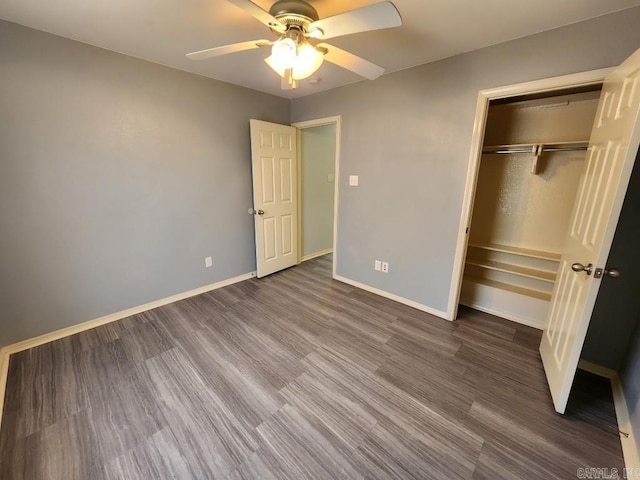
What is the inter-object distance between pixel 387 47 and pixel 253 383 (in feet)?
8.65

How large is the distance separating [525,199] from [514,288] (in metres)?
0.89

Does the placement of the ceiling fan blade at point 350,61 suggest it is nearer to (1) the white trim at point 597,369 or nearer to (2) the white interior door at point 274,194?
(2) the white interior door at point 274,194

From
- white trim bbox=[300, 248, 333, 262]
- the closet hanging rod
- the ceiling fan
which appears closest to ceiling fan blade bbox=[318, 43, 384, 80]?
the ceiling fan

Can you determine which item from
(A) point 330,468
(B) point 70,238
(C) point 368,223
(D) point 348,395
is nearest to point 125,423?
(A) point 330,468

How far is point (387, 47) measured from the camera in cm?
197

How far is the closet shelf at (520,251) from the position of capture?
7.83 feet

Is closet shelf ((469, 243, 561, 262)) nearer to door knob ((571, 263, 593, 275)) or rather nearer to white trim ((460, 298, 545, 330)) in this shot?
white trim ((460, 298, 545, 330))

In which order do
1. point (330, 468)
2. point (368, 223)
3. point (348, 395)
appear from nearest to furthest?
point (330, 468) < point (348, 395) < point (368, 223)

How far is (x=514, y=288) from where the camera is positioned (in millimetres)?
2541

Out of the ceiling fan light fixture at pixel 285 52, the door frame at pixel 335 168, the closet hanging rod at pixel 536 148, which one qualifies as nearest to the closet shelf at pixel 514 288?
the closet hanging rod at pixel 536 148

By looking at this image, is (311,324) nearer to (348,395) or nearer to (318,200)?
(348,395)

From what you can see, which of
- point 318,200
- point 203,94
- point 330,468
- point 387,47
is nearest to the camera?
point 330,468

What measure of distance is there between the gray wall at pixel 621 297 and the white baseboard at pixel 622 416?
5 cm

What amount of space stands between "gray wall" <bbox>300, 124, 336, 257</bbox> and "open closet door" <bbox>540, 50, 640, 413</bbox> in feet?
9.38
